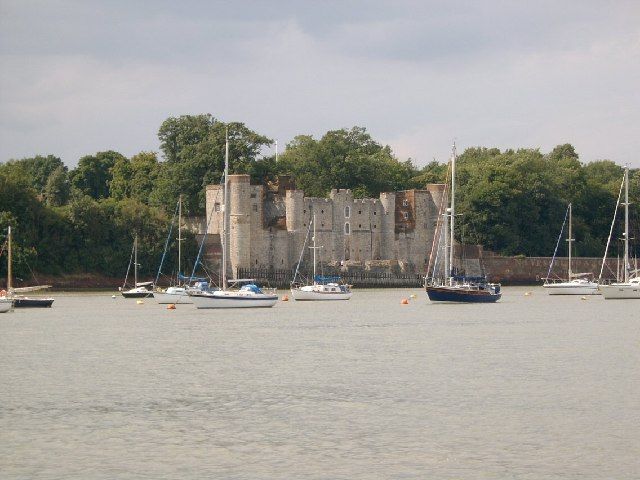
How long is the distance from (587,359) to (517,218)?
3308 inches

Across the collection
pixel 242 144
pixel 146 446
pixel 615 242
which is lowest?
pixel 146 446

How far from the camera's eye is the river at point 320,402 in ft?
77.2

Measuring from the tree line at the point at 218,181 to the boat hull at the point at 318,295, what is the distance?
62.6 feet

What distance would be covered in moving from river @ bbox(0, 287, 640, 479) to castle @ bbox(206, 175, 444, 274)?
158 feet

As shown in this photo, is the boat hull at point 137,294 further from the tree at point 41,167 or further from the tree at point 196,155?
the tree at point 41,167

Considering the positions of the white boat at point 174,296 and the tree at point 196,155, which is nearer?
the white boat at point 174,296

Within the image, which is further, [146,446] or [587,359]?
[587,359]

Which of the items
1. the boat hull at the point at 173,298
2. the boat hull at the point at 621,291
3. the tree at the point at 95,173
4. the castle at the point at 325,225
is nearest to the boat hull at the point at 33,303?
the boat hull at the point at 173,298

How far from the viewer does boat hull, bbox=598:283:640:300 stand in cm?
8381


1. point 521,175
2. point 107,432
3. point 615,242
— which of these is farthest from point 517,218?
point 107,432

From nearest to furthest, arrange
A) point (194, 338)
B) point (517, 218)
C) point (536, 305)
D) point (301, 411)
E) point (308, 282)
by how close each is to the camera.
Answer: point (301, 411) < point (194, 338) < point (536, 305) < point (308, 282) < point (517, 218)

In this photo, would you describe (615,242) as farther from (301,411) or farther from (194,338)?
(301,411)

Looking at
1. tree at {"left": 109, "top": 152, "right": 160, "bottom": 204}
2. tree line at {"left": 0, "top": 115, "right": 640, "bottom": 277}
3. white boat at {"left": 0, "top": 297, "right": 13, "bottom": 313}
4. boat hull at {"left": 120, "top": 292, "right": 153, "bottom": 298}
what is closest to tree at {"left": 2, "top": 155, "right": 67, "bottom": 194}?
tree line at {"left": 0, "top": 115, "right": 640, "bottom": 277}

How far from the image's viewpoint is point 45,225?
96062mm
